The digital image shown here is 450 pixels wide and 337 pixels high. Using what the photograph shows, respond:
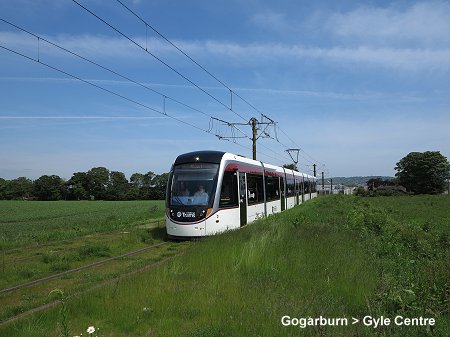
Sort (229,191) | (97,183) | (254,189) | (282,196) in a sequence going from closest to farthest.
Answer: (229,191)
(254,189)
(282,196)
(97,183)

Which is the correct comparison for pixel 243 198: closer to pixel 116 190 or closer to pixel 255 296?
pixel 255 296

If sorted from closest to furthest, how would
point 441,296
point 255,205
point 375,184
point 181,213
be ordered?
1. point 441,296
2. point 181,213
3. point 255,205
4. point 375,184

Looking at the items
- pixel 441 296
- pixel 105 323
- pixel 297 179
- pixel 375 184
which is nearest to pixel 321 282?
pixel 441 296

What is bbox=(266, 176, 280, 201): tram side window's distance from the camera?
83.2 feet

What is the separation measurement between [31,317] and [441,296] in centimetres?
608

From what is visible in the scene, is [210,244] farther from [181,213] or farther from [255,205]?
[255,205]

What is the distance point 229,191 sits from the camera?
56.6 ft

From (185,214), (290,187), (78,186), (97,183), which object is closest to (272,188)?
(290,187)

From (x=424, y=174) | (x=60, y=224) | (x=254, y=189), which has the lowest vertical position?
(x=60, y=224)

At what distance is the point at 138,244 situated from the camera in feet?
52.8

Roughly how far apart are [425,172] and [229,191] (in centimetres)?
10321

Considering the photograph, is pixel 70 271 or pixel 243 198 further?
pixel 243 198

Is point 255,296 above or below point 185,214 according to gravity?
below

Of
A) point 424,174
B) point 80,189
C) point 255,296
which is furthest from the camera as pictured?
point 424,174
